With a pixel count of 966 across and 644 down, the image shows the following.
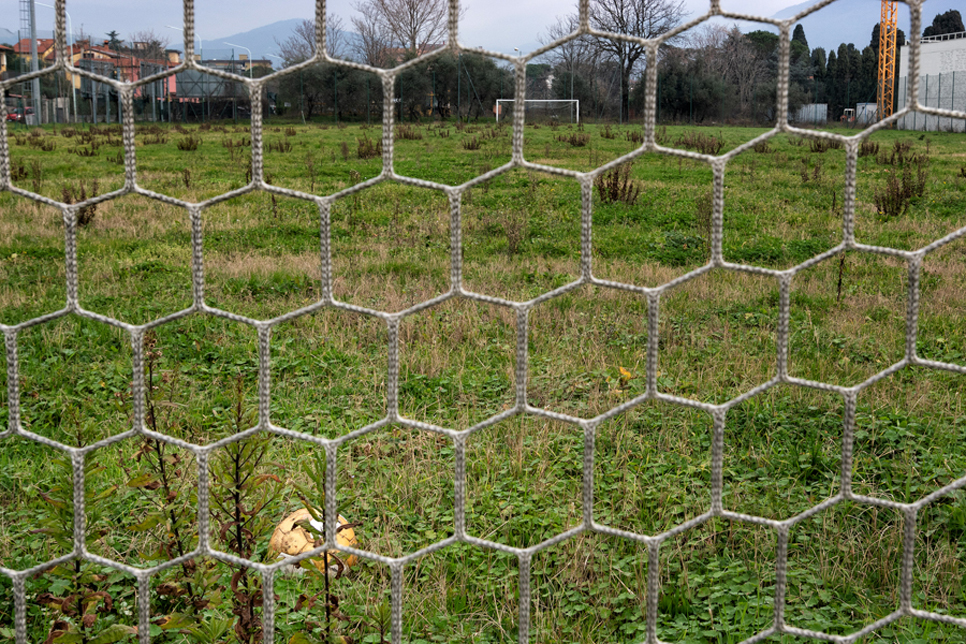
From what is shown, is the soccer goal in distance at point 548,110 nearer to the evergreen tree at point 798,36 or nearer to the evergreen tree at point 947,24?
the evergreen tree at point 798,36

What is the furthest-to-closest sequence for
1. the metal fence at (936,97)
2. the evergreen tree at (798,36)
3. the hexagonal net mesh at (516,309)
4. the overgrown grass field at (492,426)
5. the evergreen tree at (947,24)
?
the evergreen tree at (947,24) < the evergreen tree at (798,36) < the metal fence at (936,97) < the overgrown grass field at (492,426) < the hexagonal net mesh at (516,309)

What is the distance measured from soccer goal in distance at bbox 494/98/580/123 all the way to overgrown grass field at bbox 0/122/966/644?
1402 cm

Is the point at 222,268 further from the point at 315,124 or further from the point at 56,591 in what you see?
the point at 315,124

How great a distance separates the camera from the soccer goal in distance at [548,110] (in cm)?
2117

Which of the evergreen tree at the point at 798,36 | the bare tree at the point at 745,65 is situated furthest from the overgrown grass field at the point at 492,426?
the evergreen tree at the point at 798,36

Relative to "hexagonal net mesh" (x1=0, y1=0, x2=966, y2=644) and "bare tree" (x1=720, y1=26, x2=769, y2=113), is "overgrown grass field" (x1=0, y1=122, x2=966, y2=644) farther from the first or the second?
"bare tree" (x1=720, y1=26, x2=769, y2=113)

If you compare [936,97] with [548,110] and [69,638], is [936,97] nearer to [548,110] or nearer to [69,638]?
[548,110]

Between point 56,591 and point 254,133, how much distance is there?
4.43 feet

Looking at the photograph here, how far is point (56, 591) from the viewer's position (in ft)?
6.94

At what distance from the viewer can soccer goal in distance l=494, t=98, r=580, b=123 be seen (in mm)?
21172

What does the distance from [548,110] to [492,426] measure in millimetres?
19940

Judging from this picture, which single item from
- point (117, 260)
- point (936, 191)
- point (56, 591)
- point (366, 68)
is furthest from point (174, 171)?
point (366, 68)

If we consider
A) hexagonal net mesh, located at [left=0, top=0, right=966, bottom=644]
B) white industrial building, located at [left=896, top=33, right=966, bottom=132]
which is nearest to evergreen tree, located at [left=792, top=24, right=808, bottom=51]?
white industrial building, located at [left=896, top=33, right=966, bottom=132]

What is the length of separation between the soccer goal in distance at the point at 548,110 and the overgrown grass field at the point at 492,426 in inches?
552
